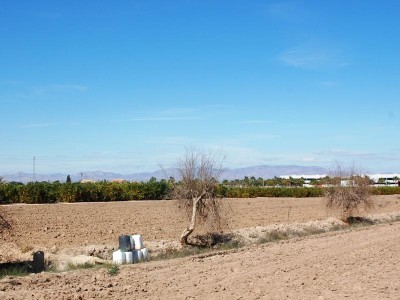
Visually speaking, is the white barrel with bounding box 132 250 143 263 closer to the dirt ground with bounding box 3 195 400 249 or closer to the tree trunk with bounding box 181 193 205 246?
the tree trunk with bounding box 181 193 205 246

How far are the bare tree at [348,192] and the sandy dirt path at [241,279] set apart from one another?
1835 centimetres

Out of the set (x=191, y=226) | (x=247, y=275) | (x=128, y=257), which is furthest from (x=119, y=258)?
(x=247, y=275)

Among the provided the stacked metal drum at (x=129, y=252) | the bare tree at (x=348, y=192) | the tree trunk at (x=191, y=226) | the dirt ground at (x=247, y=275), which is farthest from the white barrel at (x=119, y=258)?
the bare tree at (x=348, y=192)

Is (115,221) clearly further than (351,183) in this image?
No

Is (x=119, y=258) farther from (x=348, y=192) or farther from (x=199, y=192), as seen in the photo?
(x=348, y=192)

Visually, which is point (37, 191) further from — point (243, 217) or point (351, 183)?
point (351, 183)

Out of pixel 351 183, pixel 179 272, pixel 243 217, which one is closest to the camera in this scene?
pixel 179 272

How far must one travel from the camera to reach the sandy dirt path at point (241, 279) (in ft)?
45.9

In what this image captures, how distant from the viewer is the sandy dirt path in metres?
14.0

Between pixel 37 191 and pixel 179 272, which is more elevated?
pixel 37 191

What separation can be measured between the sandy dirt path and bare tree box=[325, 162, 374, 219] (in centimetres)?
1835

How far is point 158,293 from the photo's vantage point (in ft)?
47.4

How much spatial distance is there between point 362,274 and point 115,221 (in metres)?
24.0

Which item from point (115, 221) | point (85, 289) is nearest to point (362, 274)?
point (85, 289)
